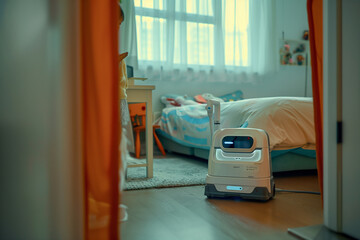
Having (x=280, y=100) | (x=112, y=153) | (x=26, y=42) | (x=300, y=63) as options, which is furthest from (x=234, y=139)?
(x=300, y=63)

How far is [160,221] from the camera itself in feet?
4.09

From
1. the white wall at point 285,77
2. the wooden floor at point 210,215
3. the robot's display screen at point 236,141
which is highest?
the white wall at point 285,77

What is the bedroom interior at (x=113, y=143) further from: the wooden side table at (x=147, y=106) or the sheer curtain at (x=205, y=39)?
the sheer curtain at (x=205, y=39)

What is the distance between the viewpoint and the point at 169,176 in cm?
217

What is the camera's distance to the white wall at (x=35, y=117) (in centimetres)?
64

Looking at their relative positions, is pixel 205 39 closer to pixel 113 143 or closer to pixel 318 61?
pixel 318 61

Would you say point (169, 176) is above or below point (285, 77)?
below

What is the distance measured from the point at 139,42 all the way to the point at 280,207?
2792mm

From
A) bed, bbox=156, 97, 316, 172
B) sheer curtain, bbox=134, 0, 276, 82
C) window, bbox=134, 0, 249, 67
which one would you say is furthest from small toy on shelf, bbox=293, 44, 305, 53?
bed, bbox=156, 97, 316, 172

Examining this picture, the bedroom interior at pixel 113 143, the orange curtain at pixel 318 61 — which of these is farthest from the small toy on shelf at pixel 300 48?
the orange curtain at pixel 318 61

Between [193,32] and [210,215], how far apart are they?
3048 mm

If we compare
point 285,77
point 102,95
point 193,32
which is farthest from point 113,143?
point 285,77

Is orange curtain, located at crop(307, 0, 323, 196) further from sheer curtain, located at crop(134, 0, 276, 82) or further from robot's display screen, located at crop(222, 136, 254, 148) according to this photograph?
Answer: sheer curtain, located at crop(134, 0, 276, 82)

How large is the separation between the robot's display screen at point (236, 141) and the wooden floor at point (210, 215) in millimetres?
289
